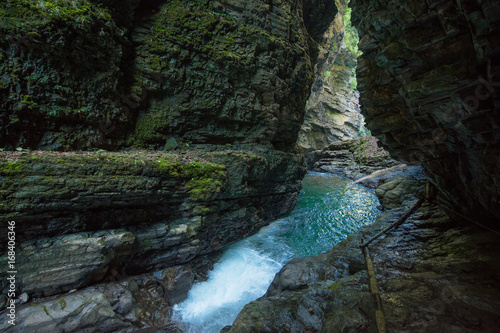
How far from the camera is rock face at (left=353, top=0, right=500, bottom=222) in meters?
3.20

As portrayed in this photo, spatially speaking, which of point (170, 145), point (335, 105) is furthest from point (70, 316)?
point (335, 105)

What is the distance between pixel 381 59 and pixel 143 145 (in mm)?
10008

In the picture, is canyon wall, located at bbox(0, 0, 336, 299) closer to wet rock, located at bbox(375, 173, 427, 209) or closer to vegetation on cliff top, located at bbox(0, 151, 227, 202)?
vegetation on cliff top, located at bbox(0, 151, 227, 202)

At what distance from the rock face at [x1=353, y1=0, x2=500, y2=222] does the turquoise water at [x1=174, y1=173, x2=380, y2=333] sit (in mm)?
6755

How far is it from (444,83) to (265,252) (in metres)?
9.63

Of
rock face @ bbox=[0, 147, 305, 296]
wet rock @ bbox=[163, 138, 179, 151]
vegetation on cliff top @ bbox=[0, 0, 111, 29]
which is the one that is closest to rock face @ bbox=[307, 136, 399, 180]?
rock face @ bbox=[0, 147, 305, 296]

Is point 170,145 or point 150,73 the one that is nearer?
point 150,73

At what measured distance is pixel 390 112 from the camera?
6.36 m

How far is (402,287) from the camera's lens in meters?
4.91

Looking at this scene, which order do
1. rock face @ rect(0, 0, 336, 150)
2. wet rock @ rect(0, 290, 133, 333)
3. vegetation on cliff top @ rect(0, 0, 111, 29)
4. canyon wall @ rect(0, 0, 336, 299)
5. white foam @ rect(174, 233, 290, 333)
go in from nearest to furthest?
wet rock @ rect(0, 290, 133, 333) → canyon wall @ rect(0, 0, 336, 299) → vegetation on cliff top @ rect(0, 0, 111, 29) → rock face @ rect(0, 0, 336, 150) → white foam @ rect(174, 233, 290, 333)

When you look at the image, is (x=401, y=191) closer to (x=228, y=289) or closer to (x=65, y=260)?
(x=228, y=289)

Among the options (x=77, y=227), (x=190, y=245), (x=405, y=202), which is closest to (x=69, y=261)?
(x=77, y=227)

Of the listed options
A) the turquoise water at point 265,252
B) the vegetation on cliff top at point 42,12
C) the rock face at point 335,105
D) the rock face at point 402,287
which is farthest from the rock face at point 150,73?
the rock face at point 335,105

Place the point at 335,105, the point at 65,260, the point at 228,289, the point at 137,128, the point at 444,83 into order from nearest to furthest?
the point at 444,83 → the point at 65,260 → the point at 228,289 → the point at 137,128 → the point at 335,105
